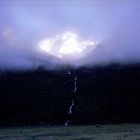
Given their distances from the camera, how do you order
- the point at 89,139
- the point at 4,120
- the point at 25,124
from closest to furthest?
1. the point at 89,139
2. the point at 25,124
3. the point at 4,120

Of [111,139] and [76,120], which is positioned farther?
[76,120]

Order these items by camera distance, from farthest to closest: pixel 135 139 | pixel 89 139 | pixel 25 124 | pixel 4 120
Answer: pixel 4 120 → pixel 25 124 → pixel 89 139 → pixel 135 139

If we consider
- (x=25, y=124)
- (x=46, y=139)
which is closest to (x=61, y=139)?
(x=46, y=139)

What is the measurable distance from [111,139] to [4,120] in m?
123

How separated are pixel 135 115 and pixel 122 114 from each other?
22.4ft

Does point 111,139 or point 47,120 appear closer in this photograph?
point 111,139

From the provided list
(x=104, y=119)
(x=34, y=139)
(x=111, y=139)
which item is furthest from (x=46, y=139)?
(x=104, y=119)

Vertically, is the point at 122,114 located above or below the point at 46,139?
above

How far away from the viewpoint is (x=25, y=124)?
187 metres

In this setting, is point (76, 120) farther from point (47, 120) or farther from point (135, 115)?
point (135, 115)

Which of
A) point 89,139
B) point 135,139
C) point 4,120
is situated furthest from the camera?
point 4,120

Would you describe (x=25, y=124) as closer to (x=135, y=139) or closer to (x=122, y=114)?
(x=122, y=114)

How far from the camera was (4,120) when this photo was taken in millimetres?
199250


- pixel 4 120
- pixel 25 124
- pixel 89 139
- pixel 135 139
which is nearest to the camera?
pixel 135 139
